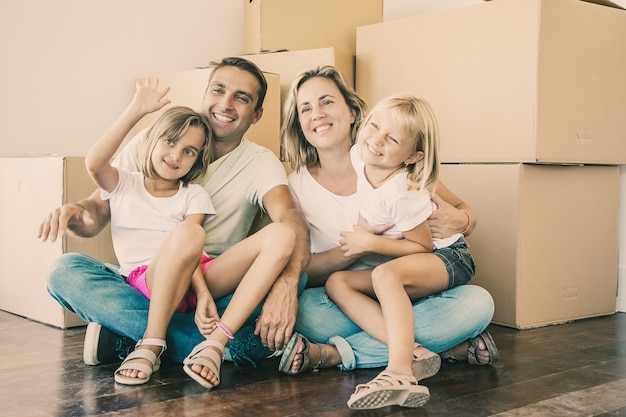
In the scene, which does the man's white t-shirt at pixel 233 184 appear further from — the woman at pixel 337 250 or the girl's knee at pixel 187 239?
the girl's knee at pixel 187 239

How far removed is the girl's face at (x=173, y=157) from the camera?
4.46 feet

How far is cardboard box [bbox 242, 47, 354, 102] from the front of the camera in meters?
1.96

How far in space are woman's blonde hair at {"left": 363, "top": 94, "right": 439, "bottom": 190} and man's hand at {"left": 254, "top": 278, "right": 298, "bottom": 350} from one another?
0.30 metres

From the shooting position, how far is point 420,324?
1348mm

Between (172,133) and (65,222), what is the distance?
0.84 feet

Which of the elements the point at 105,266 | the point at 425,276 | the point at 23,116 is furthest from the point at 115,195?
the point at 23,116

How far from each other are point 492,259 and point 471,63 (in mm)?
477

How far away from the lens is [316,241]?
1498 millimetres

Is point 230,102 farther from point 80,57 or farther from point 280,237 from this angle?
point 80,57

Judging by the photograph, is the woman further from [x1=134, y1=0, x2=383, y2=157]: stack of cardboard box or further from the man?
[x1=134, y1=0, x2=383, y2=157]: stack of cardboard box

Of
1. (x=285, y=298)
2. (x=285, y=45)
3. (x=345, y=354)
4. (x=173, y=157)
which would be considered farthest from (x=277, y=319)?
(x=285, y=45)

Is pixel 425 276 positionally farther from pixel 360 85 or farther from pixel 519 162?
pixel 360 85

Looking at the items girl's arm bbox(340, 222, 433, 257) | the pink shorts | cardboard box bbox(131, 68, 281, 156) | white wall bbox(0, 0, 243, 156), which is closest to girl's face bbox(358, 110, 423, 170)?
girl's arm bbox(340, 222, 433, 257)

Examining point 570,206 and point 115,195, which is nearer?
point 115,195
